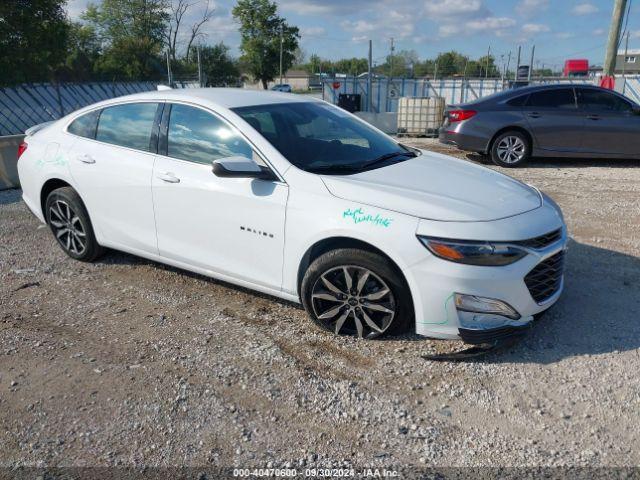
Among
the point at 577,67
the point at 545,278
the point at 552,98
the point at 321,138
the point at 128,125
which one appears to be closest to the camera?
the point at 545,278

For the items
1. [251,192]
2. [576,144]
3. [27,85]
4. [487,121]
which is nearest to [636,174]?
[576,144]

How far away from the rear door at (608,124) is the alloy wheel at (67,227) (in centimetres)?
841

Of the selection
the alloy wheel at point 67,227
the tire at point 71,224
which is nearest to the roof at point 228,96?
the tire at point 71,224

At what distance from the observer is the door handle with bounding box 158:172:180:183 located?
13.0 ft

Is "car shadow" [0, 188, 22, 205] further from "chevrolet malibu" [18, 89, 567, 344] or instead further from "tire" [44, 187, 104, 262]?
"chevrolet malibu" [18, 89, 567, 344]

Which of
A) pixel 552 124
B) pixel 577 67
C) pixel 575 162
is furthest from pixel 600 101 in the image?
pixel 577 67

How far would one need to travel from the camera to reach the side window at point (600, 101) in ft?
30.4

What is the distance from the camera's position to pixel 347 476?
A: 2441mm

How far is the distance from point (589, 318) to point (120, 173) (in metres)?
3.77

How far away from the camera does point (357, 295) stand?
344 centimetres

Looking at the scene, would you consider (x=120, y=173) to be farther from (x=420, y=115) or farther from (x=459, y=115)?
(x=420, y=115)

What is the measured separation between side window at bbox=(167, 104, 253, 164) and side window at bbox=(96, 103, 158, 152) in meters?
0.25

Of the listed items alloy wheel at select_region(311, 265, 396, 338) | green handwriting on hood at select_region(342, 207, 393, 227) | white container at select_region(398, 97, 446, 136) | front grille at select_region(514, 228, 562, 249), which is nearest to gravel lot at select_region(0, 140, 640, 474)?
alloy wheel at select_region(311, 265, 396, 338)

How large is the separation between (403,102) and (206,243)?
1178 centimetres
